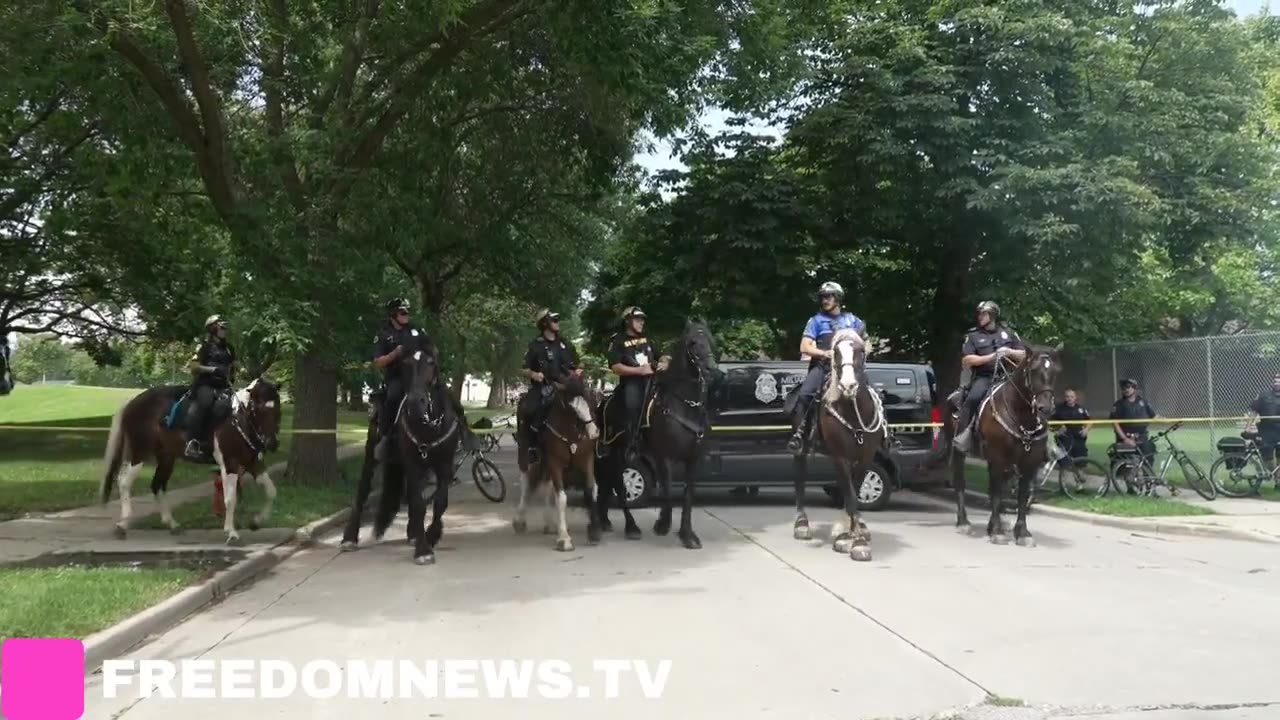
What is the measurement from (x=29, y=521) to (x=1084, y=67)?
17.3 metres

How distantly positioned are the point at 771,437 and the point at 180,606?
9108 millimetres

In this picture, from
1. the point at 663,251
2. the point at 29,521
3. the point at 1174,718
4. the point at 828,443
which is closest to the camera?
the point at 1174,718

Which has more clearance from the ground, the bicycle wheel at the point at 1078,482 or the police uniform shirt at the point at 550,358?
the police uniform shirt at the point at 550,358

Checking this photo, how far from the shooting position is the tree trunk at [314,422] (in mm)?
14664

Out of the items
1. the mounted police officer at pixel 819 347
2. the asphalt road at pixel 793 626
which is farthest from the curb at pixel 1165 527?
the mounted police officer at pixel 819 347

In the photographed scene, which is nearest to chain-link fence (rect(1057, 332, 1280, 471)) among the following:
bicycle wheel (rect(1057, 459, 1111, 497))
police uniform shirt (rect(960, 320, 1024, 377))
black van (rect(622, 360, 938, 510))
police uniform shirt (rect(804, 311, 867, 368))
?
bicycle wheel (rect(1057, 459, 1111, 497))

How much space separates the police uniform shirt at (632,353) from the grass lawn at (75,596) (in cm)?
503

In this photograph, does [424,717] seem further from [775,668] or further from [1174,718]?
[1174,718]

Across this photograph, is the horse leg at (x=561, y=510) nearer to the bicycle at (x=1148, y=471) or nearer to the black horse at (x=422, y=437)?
the black horse at (x=422, y=437)

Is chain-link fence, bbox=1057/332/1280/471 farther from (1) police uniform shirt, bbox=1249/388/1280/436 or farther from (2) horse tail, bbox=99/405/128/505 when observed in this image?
(2) horse tail, bbox=99/405/128/505

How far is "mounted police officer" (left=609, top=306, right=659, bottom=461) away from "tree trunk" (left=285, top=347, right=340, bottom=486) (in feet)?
16.7

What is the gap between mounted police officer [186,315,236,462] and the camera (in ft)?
36.1

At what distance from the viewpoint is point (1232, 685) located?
19.1ft

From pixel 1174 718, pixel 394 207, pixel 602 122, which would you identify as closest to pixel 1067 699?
pixel 1174 718
